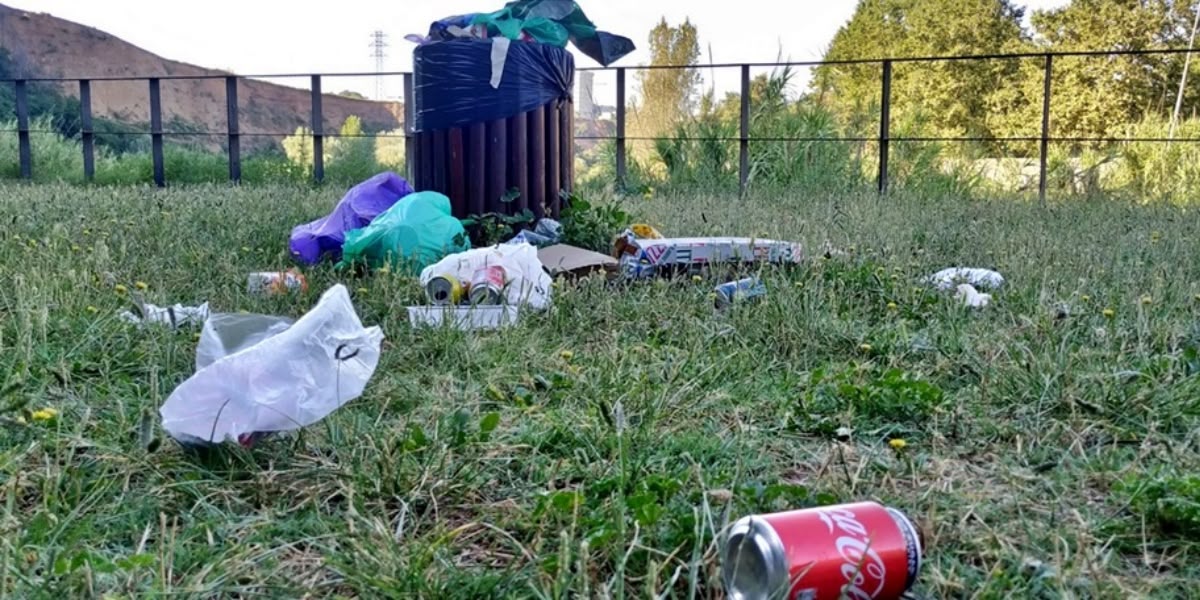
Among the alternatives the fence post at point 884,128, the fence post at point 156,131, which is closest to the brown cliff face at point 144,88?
the fence post at point 156,131

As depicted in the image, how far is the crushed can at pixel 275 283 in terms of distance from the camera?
3.08 metres

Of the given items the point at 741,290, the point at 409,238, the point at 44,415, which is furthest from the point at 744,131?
the point at 44,415

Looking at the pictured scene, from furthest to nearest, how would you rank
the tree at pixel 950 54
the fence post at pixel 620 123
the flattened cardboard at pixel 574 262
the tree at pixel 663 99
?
the tree at pixel 950 54 < the tree at pixel 663 99 < the fence post at pixel 620 123 < the flattened cardboard at pixel 574 262

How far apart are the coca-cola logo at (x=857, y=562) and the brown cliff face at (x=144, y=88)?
2713 cm

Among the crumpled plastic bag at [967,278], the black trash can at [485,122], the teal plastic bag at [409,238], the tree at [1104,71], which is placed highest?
the tree at [1104,71]

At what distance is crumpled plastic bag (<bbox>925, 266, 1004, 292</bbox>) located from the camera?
3182mm

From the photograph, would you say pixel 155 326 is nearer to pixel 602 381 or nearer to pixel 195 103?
pixel 602 381

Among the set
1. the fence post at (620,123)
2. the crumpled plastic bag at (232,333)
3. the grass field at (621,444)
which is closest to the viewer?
the grass field at (621,444)

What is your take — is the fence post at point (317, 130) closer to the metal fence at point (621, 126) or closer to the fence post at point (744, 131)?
the metal fence at point (621, 126)

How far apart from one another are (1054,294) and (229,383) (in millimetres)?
2503

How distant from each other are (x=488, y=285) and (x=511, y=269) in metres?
0.18

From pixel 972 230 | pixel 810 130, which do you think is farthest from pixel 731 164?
pixel 972 230

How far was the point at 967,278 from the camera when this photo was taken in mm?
3295

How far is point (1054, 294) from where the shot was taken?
9.64ft
